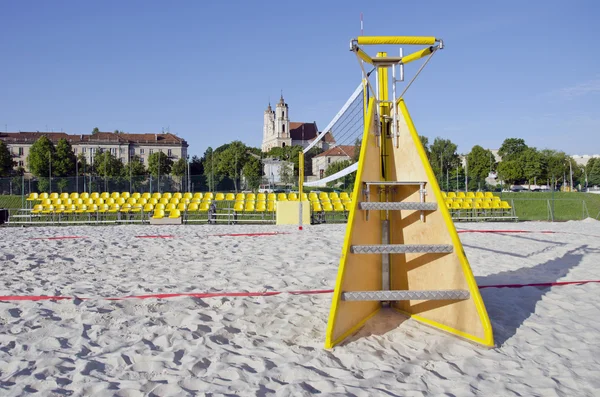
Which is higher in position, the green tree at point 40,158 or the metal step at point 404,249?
the green tree at point 40,158

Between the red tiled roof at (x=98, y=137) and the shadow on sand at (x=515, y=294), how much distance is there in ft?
265

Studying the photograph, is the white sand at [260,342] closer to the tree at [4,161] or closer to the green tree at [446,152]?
the tree at [4,161]

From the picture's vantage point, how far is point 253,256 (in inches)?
274

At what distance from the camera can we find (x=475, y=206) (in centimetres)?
1802

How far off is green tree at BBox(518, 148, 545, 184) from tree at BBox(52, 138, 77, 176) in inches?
2280

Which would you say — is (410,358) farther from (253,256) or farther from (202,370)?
(253,256)

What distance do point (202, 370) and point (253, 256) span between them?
413 cm

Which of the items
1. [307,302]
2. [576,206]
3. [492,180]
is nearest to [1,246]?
[307,302]

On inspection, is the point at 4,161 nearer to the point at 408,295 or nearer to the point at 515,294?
the point at 515,294

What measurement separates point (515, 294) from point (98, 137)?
86408 millimetres

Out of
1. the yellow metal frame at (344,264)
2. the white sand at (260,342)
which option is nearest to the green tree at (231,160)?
the white sand at (260,342)

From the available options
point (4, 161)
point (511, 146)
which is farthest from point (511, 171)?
point (4, 161)

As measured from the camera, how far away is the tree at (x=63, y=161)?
5381cm

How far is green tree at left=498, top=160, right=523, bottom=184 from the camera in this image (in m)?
61.4
